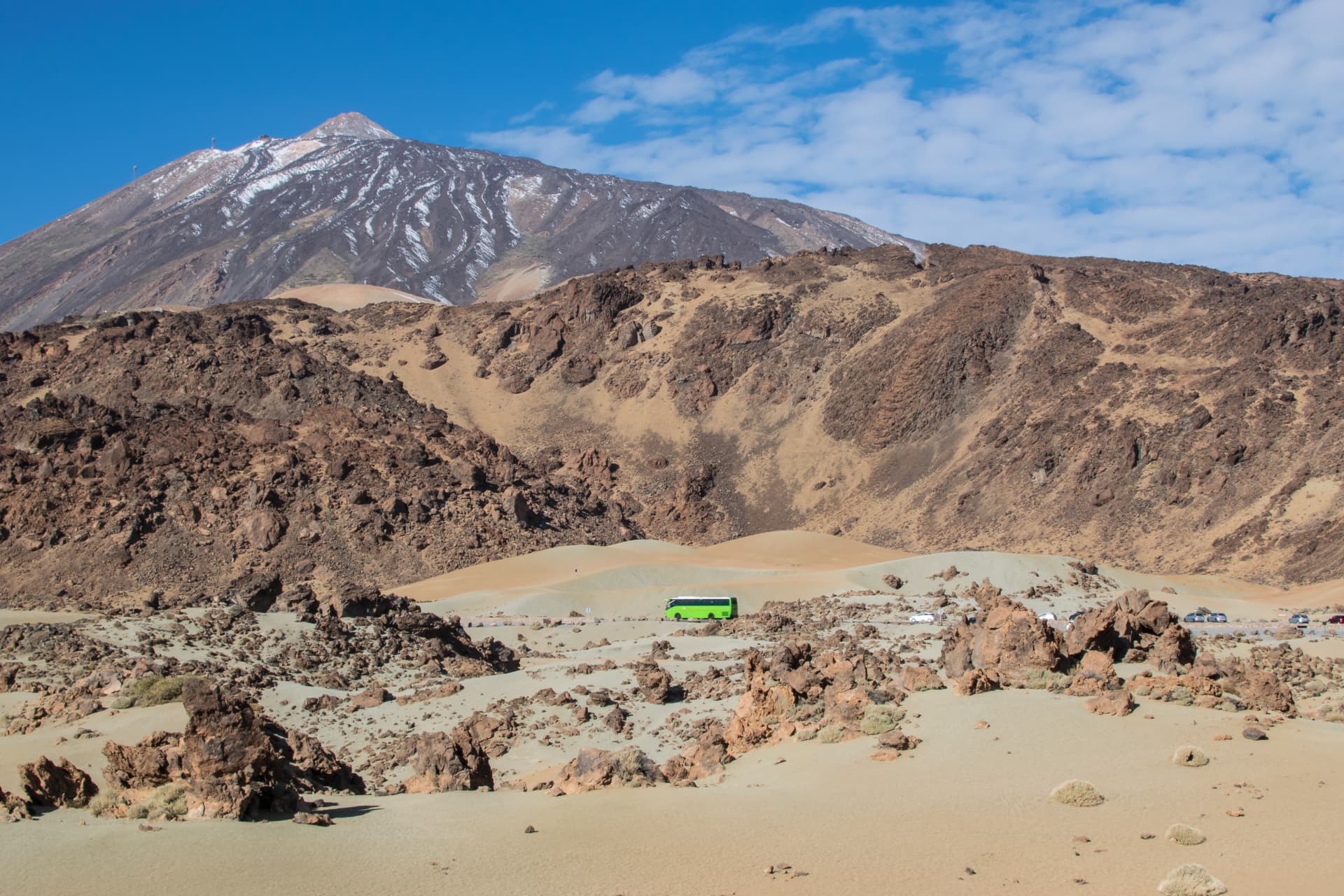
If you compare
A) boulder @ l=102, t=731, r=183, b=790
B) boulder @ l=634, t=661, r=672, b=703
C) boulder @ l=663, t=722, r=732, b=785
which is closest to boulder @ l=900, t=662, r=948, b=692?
boulder @ l=663, t=722, r=732, b=785

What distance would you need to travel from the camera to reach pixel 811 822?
11508 mm

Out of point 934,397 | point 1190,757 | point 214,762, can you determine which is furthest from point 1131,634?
point 934,397

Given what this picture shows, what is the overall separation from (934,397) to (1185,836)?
176ft

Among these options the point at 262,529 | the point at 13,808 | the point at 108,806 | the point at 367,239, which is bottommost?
the point at 108,806

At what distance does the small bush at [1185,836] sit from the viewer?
9.98 m

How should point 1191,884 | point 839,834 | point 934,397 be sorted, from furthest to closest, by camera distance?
point 934,397 < point 839,834 < point 1191,884

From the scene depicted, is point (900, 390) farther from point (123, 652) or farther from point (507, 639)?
point (123, 652)

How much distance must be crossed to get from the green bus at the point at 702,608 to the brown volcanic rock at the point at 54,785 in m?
25.1

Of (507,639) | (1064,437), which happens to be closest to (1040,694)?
(507,639)

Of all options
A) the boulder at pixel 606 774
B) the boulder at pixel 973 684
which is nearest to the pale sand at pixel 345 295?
the boulder at pixel 973 684

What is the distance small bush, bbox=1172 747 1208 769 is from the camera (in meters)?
12.4

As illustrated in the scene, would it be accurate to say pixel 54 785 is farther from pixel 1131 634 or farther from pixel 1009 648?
pixel 1131 634

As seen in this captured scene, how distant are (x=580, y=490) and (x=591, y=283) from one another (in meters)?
22.0

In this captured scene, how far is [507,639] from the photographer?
32.9 metres
